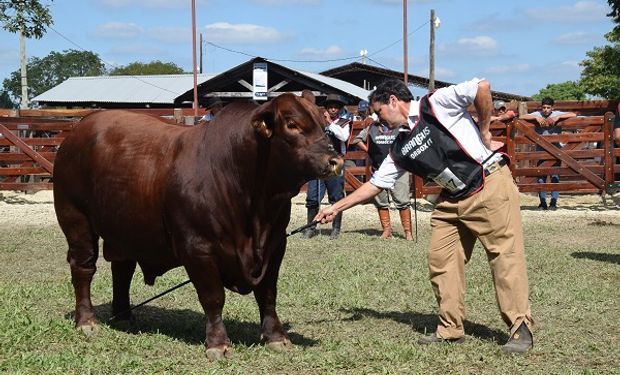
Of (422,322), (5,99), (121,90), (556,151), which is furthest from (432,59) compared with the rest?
(5,99)

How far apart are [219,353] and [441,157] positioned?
6.49 feet

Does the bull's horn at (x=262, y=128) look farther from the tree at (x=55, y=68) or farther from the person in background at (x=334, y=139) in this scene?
the tree at (x=55, y=68)

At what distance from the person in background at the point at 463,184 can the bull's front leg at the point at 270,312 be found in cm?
52

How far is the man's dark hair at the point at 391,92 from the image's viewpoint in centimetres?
619

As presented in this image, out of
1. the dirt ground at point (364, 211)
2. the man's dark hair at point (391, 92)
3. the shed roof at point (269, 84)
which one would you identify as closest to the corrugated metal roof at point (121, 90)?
the shed roof at point (269, 84)

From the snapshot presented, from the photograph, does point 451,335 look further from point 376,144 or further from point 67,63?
point 67,63

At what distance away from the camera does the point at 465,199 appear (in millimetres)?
6086

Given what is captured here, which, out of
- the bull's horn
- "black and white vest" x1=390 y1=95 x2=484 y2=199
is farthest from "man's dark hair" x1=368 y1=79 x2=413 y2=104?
the bull's horn

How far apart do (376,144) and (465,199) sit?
6.24 metres

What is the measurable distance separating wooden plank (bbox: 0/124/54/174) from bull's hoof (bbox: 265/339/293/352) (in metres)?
14.4

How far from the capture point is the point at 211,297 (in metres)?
5.83

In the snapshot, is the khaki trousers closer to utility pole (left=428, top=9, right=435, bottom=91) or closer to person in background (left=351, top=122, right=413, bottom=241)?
person in background (left=351, top=122, right=413, bottom=241)

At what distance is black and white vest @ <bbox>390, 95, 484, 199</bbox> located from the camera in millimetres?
5969

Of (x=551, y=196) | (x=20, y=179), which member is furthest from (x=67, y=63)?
(x=551, y=196)
